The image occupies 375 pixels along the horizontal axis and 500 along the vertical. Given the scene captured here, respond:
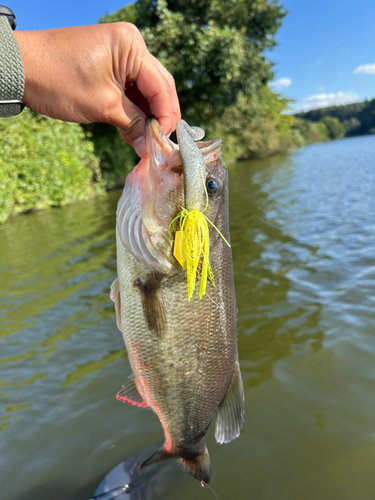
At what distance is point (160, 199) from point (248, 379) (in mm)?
2273

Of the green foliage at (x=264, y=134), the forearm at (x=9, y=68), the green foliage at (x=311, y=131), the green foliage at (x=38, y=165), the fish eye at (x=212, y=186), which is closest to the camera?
the forearm at (x=9, y=68)

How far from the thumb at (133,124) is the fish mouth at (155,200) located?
0.10 metres

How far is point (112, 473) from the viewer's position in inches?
96.3

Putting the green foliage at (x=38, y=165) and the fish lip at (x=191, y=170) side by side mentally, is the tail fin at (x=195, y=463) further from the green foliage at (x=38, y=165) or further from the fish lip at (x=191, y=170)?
the green foliage at (x=38, y=165)

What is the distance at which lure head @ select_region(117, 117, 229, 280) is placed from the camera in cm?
171

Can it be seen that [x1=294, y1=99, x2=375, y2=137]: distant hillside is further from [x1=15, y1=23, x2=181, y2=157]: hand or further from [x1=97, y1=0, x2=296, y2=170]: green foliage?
[x1=15, y1=23, x2=181, y2=157]: hand

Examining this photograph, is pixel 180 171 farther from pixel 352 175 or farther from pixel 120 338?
pixel 352 175

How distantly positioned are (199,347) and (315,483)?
1.37 meters

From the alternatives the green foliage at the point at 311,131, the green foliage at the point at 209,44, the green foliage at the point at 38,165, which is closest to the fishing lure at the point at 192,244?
the green foliage at the point at 38,165

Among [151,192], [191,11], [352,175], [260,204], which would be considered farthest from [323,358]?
[191,11]

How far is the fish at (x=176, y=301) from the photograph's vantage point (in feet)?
5.68

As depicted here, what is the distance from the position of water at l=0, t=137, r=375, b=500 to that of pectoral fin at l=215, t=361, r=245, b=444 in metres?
0.69

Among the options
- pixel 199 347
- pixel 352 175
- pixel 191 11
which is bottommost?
pixel 352 175

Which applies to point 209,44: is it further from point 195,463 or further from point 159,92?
point 195,463
